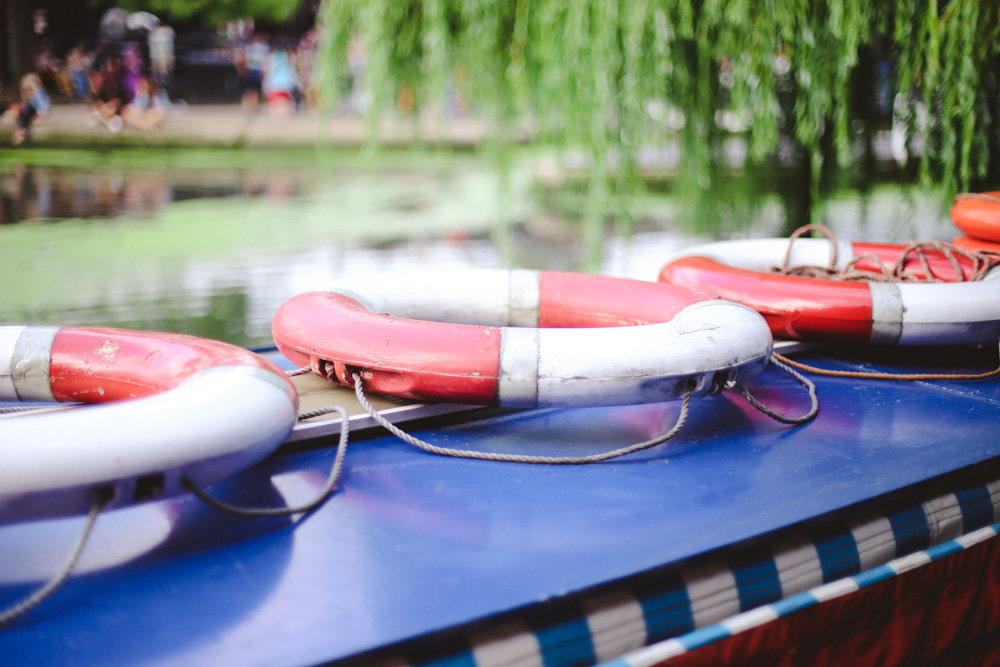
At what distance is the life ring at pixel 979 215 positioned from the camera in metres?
2.07

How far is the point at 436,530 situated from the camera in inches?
42.7

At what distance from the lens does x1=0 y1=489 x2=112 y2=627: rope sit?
857 mm

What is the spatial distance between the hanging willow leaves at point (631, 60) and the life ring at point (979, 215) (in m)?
0.12

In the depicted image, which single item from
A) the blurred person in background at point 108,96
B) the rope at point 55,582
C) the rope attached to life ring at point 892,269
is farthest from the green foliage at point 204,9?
the rope attached to life ring at point 892,269

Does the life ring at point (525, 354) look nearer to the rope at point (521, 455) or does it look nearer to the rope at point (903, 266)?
the rope at point (521, 455)

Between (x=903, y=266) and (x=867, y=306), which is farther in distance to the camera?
(x=903, y=266)

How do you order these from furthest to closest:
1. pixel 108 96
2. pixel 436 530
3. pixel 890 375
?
pixel 108 96
pixel 890 375
pixel 436 530

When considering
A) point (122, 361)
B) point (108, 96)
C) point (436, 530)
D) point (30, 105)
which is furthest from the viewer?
point (108, 96)

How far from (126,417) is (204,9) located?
146cm

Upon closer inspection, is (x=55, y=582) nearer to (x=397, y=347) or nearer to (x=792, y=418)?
(x=397, y=347)

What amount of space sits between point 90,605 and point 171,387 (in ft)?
1.27

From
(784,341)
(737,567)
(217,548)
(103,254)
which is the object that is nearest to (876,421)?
(784,341)

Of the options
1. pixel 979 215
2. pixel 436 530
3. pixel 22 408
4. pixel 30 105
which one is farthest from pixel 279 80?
pixel 979 215

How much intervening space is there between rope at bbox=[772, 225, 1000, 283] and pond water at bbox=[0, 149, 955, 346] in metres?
0.48
